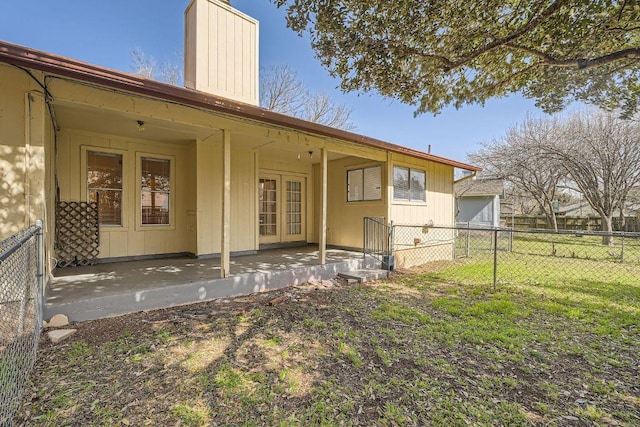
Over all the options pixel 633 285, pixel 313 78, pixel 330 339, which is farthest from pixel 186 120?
pixel 313 78

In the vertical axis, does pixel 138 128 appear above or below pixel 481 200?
above

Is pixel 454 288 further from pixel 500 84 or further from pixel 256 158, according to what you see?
pixel 256 158

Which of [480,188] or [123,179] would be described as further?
[480,188]

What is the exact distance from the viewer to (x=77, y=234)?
5504 millimetres

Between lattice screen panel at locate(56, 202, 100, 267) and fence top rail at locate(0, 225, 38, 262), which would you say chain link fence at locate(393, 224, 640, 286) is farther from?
lattice screen panel at locate(56, 202, 100, 267)

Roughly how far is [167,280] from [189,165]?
302 cm

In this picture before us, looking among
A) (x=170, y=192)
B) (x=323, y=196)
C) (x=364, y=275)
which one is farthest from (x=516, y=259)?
(x=170, y=192)

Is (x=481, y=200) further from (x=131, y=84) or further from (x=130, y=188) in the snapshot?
(x=131, y=84)

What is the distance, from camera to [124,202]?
6.07m

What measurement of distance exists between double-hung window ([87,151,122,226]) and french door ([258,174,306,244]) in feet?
10.7

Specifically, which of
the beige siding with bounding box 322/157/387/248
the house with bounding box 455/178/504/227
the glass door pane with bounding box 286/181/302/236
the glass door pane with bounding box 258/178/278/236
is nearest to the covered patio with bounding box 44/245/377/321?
the beige siding with bounding box 322/157/387/248

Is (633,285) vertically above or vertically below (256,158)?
below

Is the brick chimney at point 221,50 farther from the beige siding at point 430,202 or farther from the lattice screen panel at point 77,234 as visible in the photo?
the beige siding at point 430,202

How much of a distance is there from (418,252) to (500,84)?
4487 mm
